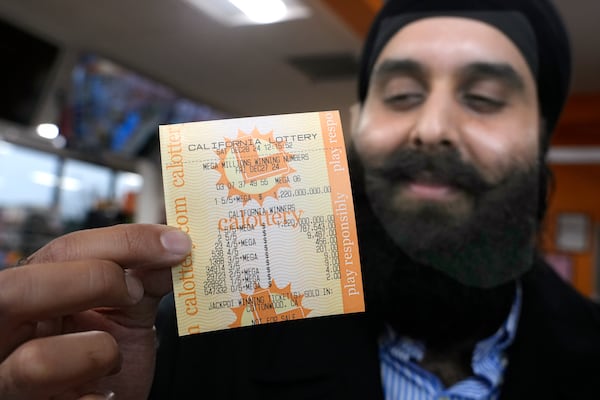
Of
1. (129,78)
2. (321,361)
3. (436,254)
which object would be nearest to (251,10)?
(129,78)

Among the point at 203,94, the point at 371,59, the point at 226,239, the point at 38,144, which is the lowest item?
the point at 226,239

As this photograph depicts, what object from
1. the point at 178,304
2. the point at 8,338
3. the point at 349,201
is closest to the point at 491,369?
the point at 349,201

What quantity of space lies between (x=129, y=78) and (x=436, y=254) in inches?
126

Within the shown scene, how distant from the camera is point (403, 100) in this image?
1.04 metres

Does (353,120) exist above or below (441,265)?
above

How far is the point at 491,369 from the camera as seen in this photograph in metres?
0.97

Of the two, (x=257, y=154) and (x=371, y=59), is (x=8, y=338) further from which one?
(x=371, y=59)

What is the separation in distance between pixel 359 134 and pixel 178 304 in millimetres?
609

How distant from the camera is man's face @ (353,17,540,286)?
0.96 metres

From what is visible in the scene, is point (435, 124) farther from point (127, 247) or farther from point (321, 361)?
point (127, 247)

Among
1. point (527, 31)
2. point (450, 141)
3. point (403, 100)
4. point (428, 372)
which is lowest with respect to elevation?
point (428, 372)

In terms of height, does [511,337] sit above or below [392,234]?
below

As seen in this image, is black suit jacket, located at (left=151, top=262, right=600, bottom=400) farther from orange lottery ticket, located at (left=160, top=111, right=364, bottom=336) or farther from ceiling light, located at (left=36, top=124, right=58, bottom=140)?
ceiling light, located at (left=36, top=124, right=58, bottom=140)

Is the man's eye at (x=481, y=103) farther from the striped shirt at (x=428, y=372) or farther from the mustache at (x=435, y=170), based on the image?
the striped shirt at (x=428, y=372)
